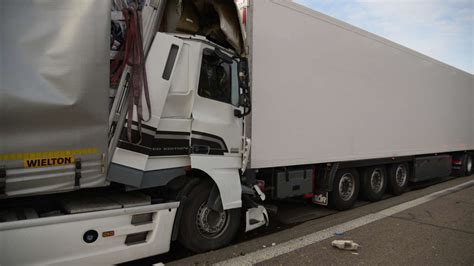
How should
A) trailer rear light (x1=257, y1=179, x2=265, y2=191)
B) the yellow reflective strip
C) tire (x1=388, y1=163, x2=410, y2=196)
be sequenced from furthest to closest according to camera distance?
1. tire (x1=388, y1=163, x2=410, y2=196)
2. trailer rear light (x1=257, y1=179, x2=265, y2=191)
3. the yellow reflective strip

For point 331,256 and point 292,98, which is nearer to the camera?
point 331,256

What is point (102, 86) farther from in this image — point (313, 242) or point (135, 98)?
point (313, 242)

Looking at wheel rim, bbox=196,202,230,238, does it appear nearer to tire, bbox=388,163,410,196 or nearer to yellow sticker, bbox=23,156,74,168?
yellow sticker, bbox=23,156,74,168

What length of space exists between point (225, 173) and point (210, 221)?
64 centimetres

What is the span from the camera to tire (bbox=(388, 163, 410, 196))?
329 inches

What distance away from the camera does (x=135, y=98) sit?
11.5 ft

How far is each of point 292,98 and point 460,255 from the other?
3103mm

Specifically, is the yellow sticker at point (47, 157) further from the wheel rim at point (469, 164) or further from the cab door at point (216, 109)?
the wheel rim at point (469, 164)

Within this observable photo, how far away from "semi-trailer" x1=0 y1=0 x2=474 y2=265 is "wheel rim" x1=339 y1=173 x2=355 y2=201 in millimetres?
25

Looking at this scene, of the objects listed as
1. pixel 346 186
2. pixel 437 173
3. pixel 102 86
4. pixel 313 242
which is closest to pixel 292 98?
pixel 313 242

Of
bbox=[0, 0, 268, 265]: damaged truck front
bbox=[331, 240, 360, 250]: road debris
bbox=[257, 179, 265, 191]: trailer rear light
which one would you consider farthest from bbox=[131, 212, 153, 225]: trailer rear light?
bbox=[331, 240, 360, 250]: road debris

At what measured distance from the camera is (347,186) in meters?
7.05

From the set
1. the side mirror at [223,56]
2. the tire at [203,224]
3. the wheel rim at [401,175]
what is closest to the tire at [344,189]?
the wheel rim at [401,175]

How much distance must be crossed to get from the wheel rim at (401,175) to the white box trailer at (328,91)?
19.5 inches
